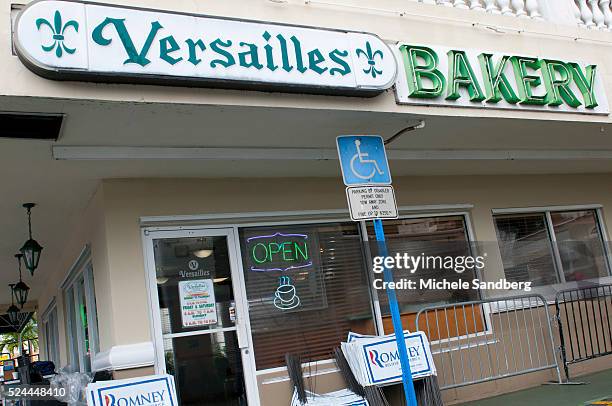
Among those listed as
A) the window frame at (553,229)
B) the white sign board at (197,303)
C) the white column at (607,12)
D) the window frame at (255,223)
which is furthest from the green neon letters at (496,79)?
the white sign board at (197,303)

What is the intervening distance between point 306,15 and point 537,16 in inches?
126

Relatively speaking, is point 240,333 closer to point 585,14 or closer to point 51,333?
point 585,14

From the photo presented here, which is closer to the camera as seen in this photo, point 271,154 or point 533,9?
point 271,154

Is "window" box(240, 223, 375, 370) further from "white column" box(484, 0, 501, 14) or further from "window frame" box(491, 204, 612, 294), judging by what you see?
"white column" box(484, 0, 501, 14)

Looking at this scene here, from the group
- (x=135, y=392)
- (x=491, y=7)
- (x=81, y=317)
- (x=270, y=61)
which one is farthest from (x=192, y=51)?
(x=81, y=317)

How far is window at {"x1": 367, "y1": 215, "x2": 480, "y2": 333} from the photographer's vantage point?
293 inches

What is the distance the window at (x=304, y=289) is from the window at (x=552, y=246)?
8.04 feet

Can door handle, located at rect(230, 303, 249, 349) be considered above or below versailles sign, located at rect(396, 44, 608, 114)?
below

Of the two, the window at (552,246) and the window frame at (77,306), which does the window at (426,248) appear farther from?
the window frame at (77,306)

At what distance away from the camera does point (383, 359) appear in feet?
20.3

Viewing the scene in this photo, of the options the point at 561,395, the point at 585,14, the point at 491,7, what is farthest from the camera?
the point at 585,14

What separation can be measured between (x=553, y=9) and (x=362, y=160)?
4082mm

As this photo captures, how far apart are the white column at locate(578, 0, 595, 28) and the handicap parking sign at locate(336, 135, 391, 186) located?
424cm

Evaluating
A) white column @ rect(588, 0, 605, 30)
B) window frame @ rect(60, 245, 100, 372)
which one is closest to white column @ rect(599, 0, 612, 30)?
white column @ rect(588, 0, 605, 30)
